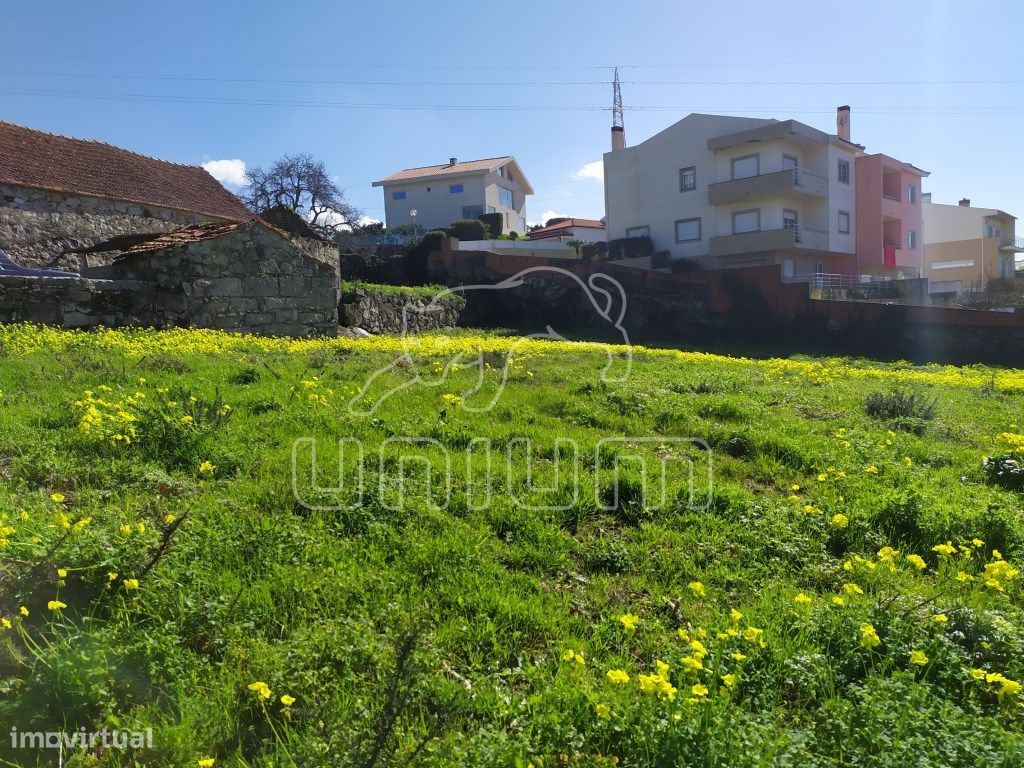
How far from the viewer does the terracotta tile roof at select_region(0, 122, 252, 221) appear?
20.8 m

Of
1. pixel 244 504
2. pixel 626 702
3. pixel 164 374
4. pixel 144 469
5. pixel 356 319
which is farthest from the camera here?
pixel 356 319

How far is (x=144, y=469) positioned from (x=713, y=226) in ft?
102

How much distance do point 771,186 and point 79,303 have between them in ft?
88.6

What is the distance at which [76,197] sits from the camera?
21344 mm

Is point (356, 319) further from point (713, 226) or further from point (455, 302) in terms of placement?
point (713, 226)

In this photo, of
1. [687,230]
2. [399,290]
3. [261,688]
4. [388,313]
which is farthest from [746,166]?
[261,688]

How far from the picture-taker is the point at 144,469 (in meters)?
4.61

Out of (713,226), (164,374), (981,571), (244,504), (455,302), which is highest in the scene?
(713,226)

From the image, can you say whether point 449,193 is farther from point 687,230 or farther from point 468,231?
point 687,230

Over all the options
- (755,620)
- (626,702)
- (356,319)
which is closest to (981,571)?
(755,620)

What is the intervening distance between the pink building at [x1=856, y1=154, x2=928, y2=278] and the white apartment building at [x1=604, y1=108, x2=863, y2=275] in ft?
2.17

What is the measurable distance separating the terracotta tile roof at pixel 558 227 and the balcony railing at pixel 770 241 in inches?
524

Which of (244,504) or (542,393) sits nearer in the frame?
(244,504)

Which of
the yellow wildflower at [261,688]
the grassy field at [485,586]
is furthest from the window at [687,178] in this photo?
the yellow wildflower at [261,688]
